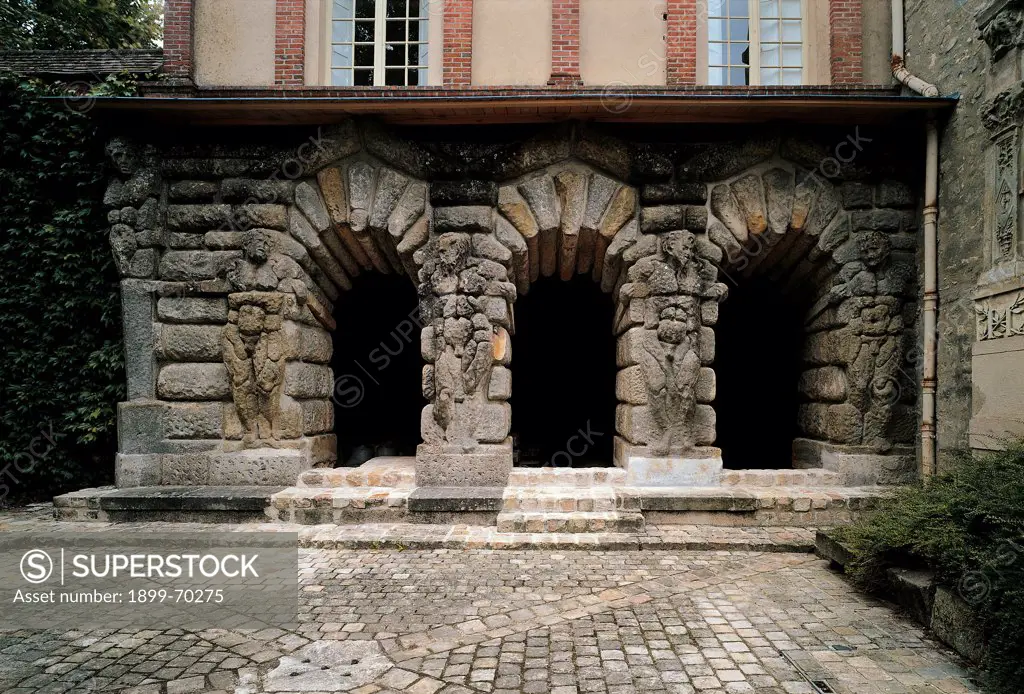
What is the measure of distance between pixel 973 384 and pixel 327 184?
22.7 ft

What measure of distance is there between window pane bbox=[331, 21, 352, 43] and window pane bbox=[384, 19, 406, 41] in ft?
1.60

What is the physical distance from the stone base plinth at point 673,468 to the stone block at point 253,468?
12.4ft

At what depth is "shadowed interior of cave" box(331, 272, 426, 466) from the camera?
8.90m

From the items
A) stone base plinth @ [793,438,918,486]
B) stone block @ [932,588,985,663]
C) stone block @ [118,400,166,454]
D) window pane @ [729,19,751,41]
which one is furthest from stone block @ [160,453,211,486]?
window pane @ [729,19,751,41]

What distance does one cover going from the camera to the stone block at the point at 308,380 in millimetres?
6512

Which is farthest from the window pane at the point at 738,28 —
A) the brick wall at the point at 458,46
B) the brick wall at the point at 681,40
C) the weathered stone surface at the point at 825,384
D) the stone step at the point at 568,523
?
the stone step at the point at 568,523

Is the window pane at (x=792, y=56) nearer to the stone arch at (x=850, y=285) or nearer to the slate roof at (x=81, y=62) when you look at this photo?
the stone arch at (x=850, y=285)

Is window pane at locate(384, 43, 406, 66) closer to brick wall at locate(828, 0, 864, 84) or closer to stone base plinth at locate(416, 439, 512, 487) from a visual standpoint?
stone base plinth at locate(416, 439, 512, 487)

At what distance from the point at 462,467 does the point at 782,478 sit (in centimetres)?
358

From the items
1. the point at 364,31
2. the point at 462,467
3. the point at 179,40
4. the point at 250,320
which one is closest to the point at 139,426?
the point at 250,320

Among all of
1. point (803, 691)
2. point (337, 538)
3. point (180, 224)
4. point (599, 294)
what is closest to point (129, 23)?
point (180, 224)

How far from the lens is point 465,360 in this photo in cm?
622

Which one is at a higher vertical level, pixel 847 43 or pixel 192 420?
pixel 847 43

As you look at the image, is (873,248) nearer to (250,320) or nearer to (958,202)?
(958,202)
